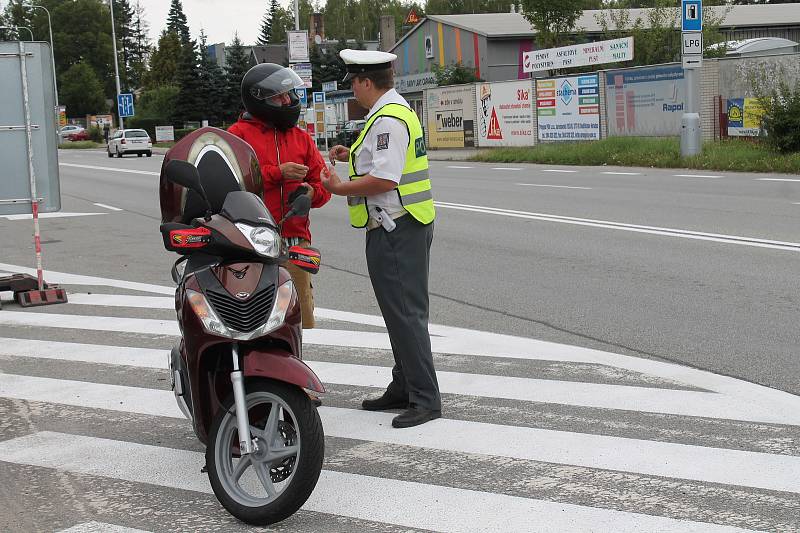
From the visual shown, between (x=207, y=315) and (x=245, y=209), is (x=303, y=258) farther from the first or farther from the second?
(x=207, y=315)

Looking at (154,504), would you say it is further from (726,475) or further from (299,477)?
(726,475)

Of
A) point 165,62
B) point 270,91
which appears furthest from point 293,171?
point 165,62

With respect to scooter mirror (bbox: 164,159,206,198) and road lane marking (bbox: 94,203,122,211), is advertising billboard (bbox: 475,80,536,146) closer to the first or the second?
road lane marking (bbox: 94,203,122,211)

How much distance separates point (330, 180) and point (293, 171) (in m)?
0.21

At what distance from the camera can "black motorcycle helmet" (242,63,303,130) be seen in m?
5.46

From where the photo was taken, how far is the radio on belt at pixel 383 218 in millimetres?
5445

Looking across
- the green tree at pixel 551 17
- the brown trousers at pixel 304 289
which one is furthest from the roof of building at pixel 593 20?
the brown trousers at pixel 304 289

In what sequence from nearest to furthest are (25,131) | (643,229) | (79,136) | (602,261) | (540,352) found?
(540,352), (25,131), (602,261), (643,229), (79,136)

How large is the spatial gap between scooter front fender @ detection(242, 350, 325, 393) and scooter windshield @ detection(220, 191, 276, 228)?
0.53 m

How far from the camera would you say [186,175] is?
14.0 feet

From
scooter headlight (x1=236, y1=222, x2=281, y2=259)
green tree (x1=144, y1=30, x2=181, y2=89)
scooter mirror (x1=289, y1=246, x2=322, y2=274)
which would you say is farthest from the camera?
green tree (x1=144, y1=30, x2=181, y2=89)

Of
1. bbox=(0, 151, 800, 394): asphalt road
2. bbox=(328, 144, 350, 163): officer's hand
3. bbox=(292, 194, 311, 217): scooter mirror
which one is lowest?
bbox=(0, 151, 800, 394): asphalt road

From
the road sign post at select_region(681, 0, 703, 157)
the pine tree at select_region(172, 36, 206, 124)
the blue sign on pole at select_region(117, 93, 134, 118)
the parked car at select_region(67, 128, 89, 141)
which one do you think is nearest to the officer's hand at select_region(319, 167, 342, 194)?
the road sign post at select_region(681, 0, 703, 157)

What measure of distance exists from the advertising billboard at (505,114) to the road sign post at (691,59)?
1106cm
